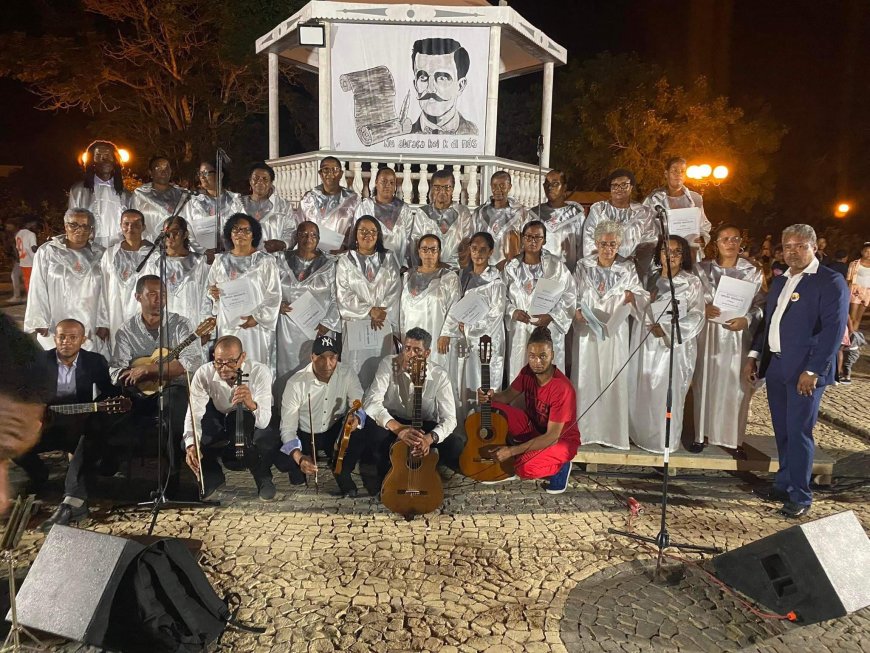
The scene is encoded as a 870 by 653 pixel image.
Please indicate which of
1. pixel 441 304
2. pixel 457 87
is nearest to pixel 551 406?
pixel 441 304

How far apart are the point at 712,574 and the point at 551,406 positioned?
74.3 inches

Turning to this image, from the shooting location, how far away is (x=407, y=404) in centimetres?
628

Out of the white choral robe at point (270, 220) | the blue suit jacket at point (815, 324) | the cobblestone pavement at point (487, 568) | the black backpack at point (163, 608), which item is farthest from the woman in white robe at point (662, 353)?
the black backpack at point (163, 608)

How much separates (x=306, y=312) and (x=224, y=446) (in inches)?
63.4

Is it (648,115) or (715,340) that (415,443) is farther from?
(648,115)

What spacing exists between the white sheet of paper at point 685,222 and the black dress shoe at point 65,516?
5.95 meters

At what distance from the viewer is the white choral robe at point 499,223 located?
778 cm

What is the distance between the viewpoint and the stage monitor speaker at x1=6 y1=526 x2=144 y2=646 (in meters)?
3.43

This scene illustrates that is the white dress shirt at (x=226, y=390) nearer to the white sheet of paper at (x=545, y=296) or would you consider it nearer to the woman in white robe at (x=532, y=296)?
the woman in white robe at (x=532, y=296)

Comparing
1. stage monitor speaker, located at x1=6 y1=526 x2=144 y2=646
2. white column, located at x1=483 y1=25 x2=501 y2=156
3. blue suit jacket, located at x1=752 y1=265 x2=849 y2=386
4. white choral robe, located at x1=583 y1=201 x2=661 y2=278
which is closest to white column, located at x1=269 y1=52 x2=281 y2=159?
white column, located at x1=483 y1=25 x2=501 y2=156

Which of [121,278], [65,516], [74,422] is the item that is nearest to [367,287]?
[121,278]

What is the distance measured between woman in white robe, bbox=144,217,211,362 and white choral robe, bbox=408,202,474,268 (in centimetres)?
225

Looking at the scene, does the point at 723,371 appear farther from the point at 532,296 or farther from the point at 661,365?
the point at 532,296

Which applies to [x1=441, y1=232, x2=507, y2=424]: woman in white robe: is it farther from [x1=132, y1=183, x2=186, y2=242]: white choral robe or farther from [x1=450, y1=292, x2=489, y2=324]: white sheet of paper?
[x1=132, y1=183, x2=186, y2=242]: white choral robe
